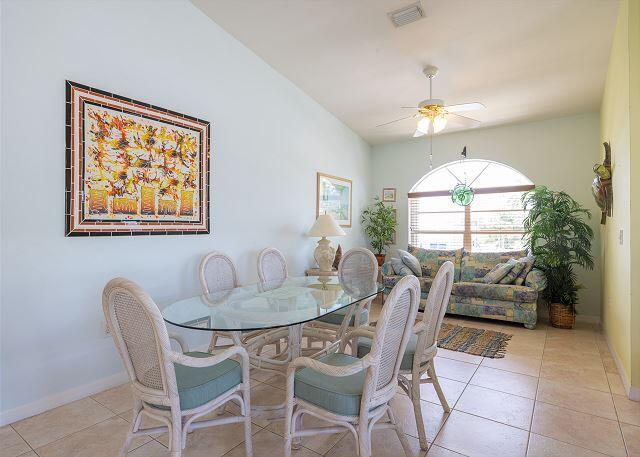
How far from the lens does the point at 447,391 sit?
2506 millimetres

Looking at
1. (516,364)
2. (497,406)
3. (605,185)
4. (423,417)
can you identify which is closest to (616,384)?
(516,364)

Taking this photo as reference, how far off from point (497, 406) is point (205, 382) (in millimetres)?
1936

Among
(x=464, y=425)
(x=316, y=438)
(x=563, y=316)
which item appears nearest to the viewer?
(x=316, y=438)

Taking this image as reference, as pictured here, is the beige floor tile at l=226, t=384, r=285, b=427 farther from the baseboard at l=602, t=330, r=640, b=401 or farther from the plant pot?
the plant pot

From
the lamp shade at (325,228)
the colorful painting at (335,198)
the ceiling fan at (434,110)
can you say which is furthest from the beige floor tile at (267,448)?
the colorful painting at (335,198)

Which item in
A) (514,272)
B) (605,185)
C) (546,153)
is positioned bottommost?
(514,272)

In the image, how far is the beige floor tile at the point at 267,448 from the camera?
69.8 inches

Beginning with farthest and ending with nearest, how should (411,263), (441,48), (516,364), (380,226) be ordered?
(380,226) → (411,263) → (441,48) → (516,364)

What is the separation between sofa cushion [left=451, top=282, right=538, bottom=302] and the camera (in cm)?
417

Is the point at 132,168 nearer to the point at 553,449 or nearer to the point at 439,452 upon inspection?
the point at 439,452

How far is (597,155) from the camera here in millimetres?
4664

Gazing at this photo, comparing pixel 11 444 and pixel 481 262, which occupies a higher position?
pixel 481 262

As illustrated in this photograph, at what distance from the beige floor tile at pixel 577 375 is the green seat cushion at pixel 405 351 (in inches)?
59.7

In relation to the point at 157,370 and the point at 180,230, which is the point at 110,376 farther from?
the point at 157,370
